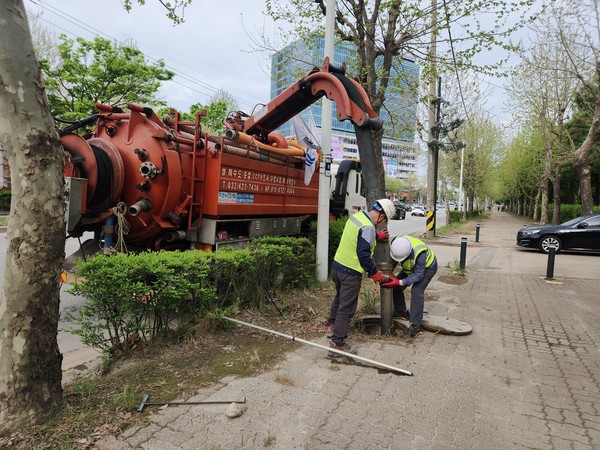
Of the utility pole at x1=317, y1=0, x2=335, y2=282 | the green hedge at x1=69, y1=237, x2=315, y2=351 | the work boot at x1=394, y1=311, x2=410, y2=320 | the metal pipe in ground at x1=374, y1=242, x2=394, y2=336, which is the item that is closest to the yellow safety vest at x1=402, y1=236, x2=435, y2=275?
the metal pipe in ground at x1=374, y1=242, x2=394, y2=336

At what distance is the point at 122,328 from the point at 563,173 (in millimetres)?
39028

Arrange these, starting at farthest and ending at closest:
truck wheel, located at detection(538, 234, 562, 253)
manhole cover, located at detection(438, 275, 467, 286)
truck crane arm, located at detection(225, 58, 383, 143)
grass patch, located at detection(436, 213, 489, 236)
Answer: grass patch, located at detection(436, 213, 489, 236)
truck wheel, located at detection(538, 234, 562, 253)
manhole cover, located at detection(438, 275, 467, 286)
truck crane arm, located at detection(225, 58, 383, 143)

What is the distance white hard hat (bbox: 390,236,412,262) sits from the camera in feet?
16.0

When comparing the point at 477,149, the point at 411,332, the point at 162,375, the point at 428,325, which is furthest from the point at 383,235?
the point at 477,149

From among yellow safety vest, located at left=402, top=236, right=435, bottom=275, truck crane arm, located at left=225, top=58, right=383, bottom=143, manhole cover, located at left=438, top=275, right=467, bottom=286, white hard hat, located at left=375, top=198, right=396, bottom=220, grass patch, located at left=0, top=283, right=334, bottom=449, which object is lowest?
grass patch, located at left=0, top=283, right=334, bottom=449

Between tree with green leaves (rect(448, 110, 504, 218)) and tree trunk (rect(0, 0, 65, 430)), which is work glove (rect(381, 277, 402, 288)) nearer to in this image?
tree trunk (rect(0, 0, 65, 430))

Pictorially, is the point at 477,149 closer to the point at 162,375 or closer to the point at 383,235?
the point at 383,235

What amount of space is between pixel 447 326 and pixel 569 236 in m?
10.7

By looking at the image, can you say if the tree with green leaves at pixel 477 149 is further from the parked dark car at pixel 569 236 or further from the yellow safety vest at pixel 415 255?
the yellow safety vest at pixel 415 255

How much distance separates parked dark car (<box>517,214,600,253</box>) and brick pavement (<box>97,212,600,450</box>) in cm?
910

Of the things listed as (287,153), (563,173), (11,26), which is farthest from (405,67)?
(563,173)

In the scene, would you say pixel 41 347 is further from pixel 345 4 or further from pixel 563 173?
pixel 563 173

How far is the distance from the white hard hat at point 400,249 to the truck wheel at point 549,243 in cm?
1093

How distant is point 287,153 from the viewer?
733 cm
